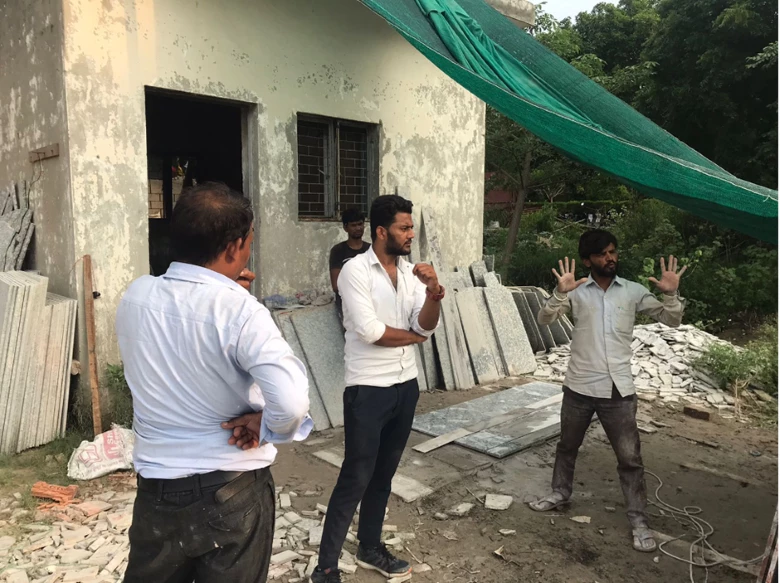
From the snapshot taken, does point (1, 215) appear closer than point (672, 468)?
No

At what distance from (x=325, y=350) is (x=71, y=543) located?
2.58 meters

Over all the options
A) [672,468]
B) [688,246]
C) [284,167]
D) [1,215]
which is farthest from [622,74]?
[1,215]

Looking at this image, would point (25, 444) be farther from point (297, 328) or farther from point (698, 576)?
point (698, 576)

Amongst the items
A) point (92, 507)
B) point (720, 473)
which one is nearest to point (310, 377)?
point (92, 507)

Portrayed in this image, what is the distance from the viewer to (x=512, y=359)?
270 inches

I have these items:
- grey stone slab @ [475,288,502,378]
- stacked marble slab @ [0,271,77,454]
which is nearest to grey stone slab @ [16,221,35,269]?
stacked marble slab @ [0,271,77,454]

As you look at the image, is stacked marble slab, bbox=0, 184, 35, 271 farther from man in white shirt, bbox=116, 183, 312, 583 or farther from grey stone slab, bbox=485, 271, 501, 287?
grey stone slab, bbox=485, 271, 501, 287

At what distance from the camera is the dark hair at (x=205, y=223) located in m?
1.65

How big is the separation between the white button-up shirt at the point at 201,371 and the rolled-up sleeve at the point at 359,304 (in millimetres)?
983

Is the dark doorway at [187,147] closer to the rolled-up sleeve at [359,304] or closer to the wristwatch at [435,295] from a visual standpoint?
the rolled-up sleeve at [359,304]

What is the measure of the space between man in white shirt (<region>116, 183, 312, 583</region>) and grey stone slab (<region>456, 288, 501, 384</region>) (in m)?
4.89

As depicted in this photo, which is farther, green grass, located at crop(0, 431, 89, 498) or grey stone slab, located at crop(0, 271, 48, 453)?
grey stone slab, located at crop(0, 271, 48, 453)

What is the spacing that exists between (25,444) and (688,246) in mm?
12961

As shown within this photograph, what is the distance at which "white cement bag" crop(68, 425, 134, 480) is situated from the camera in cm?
409
